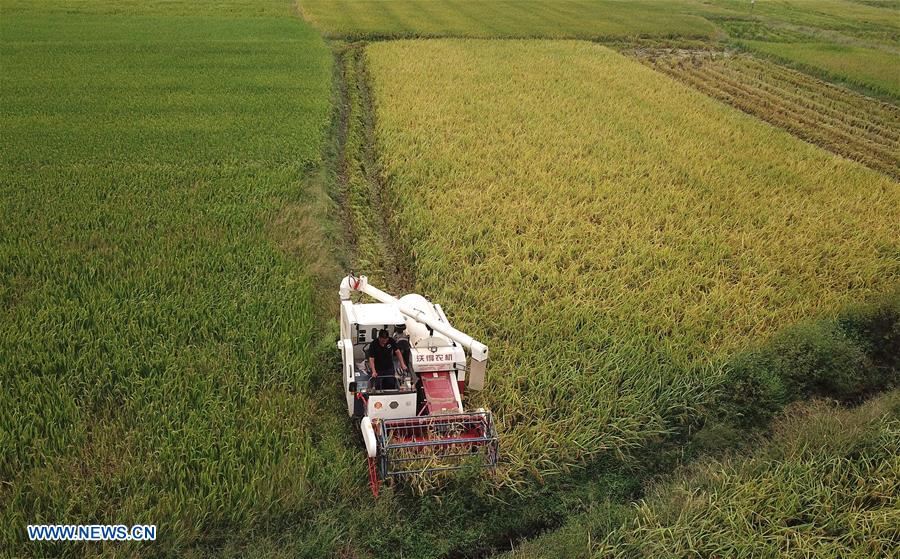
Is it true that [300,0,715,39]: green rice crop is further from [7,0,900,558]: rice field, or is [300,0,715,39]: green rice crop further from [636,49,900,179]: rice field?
[7,0,900,558]: rice field

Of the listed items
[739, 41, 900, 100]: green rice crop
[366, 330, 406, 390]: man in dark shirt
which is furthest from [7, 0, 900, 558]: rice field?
[739, 41, 900, 100]: green rice crop

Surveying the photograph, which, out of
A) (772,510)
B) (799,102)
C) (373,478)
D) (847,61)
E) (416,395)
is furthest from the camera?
(847,61)

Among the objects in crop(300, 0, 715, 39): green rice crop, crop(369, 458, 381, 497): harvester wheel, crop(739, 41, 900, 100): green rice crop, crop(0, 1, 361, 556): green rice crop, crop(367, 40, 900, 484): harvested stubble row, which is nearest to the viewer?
crop(0, 1, 361, 556): green rice crop

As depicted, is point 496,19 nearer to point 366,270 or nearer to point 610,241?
point 610,241

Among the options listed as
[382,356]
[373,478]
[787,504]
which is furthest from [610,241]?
[373,478]

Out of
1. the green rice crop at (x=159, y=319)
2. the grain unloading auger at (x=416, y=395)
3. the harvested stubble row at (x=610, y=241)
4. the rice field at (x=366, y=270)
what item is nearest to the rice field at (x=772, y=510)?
the rice field at (x=366, y=270)

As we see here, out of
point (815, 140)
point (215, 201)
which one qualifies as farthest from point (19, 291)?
point (815, 140)
